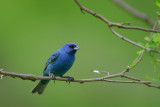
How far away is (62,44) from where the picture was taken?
9156 millimetres

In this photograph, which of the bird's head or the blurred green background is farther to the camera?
the blurred green background

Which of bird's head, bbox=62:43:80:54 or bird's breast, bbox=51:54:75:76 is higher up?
bird's head, bbox=62:43:80:54

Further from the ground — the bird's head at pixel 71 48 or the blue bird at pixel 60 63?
the bird's head at pixel 71 48

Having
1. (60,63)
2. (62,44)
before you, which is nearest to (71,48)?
(60,63)

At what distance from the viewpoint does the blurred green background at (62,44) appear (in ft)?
28.2

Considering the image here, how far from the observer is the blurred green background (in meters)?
8.59

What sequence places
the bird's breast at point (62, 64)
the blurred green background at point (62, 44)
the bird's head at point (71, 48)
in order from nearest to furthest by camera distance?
the bird's breast at point (62, 64) → the bird's head at point (71, 48) → the blurred green background at point (62, 44)

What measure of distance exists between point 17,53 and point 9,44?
1.62ft

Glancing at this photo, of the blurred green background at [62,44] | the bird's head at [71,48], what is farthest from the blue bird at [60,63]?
the blurred green background at [62,44]

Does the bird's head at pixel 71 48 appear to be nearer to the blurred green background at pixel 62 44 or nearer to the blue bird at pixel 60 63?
the blue bird at pixel 60 63

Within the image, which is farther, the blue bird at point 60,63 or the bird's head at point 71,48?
the bird's head at point 71,48

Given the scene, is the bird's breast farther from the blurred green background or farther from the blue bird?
the blurred green background

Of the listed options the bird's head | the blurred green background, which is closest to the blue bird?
the bird's head

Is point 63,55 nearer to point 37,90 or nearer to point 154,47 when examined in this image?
point 37,90
